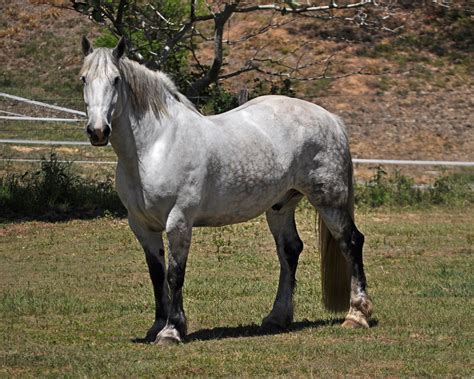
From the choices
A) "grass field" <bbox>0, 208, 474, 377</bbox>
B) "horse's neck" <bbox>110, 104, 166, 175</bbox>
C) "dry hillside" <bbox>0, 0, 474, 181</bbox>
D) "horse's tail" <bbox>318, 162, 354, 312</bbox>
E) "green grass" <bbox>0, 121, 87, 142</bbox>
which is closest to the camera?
"grass field" <bbox>0, 208, 474, 377</bbox>

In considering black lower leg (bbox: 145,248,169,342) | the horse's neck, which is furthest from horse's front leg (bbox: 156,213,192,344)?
the horse's neck

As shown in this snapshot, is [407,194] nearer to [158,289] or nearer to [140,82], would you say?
[158,289]

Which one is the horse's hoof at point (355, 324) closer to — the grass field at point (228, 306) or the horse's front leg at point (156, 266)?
the grass field at point (228, 306)

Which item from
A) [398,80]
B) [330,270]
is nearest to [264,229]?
[330,270]

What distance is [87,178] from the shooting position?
62.0 ft

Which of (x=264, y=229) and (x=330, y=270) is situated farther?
(x=264, y=229)

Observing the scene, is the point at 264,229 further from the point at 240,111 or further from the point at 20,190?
the point at 240,111

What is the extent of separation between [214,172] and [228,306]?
1.88 metres

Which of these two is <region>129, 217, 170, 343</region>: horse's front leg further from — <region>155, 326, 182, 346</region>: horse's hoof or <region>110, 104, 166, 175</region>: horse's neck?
<region>110, 104, 166, 175</region>: horse's neck

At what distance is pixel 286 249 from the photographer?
380 inches

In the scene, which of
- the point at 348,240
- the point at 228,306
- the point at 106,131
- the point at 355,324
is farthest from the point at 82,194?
the point at 106,131

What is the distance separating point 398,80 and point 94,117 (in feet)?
69.4

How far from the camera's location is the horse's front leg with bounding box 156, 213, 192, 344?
8.41 meters

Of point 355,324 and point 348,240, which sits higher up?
point 348,240
